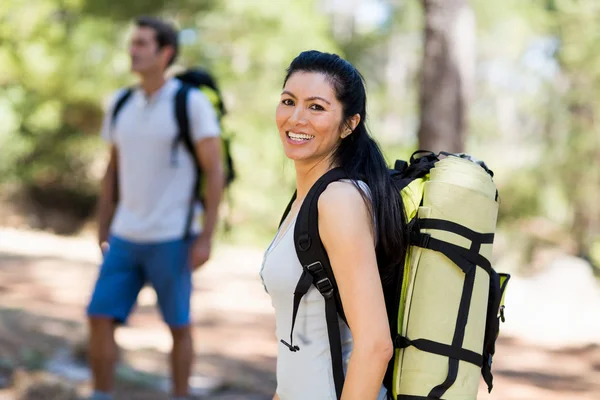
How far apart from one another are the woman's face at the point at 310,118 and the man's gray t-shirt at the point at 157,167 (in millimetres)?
2101

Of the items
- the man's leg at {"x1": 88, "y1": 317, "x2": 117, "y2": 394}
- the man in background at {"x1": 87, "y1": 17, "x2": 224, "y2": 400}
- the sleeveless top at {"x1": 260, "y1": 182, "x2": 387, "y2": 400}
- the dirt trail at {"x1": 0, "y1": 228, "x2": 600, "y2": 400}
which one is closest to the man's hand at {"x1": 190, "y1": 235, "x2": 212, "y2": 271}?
the man in background at {"x1": 87, "y1": 17, "x2": 224, "y2": 400}

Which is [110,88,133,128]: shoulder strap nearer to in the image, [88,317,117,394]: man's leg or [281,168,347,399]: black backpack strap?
[88,317,117,394]: man's leg

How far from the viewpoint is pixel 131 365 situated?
19.4ft

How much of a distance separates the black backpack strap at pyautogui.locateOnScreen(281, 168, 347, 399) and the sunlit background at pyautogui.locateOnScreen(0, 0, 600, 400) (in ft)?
11.4

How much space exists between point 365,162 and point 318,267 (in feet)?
1.06

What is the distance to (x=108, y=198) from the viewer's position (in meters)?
4.54

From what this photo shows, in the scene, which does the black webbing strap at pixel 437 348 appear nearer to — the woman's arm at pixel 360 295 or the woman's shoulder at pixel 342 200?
the woman's arm at pixel 360 295

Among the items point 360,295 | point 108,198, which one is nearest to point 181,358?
point 108,198

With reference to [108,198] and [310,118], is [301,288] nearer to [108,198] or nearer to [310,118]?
[310,118]

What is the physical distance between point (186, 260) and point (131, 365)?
6.85 ft

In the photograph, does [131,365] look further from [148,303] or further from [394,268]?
[394,268]

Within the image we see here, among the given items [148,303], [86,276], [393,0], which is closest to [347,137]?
[148,303]

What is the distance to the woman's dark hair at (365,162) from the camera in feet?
6.23

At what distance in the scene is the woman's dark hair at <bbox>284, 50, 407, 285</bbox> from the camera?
190 cm
